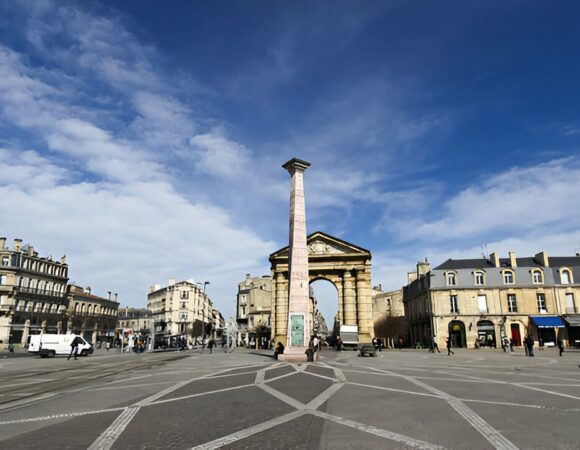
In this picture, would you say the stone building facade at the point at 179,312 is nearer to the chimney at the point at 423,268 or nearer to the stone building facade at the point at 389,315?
the stone building facade at the point at 389,315

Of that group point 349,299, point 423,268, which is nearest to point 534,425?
point 349,299

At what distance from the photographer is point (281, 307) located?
53.3m

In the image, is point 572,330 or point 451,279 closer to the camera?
point 572,330

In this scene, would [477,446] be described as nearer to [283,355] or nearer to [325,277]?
[283,355]

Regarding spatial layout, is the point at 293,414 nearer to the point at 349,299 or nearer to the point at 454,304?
the point at 454,304

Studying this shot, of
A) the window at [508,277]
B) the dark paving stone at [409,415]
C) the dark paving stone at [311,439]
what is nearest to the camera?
the dark paving stone at [311,439]

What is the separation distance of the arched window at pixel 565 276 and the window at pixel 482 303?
8.93 m

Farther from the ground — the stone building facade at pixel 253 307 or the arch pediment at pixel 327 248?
the arch pediment at pixel 327 248

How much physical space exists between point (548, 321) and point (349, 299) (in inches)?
874

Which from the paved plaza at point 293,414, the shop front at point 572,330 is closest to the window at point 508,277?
the shop front at point 572,330

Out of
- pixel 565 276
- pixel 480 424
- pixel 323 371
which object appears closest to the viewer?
pixel 480 424

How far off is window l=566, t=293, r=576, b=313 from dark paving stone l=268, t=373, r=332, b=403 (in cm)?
4408

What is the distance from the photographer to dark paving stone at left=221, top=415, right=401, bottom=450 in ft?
19.9

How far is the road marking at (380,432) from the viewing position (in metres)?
6.11
